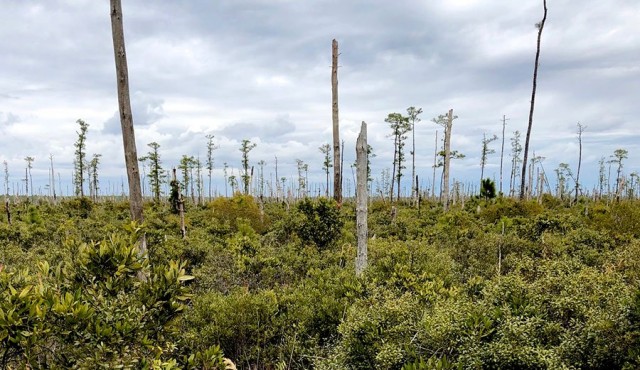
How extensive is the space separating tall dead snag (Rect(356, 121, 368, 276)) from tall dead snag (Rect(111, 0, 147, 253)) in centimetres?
348

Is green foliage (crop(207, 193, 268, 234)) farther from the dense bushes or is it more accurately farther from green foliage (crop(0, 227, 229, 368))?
green foliage (crop(0, 227, 229, 368))

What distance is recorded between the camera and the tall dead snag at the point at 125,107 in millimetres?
6660

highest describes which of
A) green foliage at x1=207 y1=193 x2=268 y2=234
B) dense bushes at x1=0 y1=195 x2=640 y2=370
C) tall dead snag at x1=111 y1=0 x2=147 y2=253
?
tall dead snag at x1=111 y1=0 x2=147 y2=253

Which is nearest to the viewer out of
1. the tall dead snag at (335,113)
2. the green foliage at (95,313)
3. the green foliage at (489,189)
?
the green foliage at (95,313)

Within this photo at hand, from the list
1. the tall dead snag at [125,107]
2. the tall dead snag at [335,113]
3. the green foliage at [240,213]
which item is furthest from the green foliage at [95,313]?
the green foliage at [240,213]

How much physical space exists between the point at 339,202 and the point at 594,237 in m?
6.73

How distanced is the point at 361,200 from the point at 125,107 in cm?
407

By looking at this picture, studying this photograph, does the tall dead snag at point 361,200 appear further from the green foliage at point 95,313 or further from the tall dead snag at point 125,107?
the green foliage at point 95,313

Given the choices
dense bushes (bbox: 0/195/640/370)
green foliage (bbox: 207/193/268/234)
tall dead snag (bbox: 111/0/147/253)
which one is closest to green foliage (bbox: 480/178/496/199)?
green foliage (bbox: 207/193/268/234)

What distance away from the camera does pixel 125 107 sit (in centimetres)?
674

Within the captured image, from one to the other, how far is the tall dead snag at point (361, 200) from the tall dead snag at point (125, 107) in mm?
3480

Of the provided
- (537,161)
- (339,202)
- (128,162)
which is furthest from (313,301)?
(537,161)

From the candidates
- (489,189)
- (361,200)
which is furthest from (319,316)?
(489,189)

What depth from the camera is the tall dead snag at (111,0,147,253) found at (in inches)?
262
